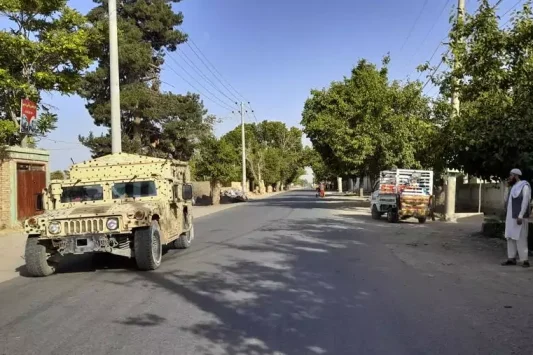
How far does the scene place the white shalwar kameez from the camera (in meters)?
10.3

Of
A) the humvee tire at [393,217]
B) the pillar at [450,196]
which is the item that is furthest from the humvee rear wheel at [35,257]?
the pillar at [450,196]

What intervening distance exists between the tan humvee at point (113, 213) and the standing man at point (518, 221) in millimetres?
6905

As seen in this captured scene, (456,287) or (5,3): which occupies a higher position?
(5,3)

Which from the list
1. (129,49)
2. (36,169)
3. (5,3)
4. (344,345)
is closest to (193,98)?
(129,49)

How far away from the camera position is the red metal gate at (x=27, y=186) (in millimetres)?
20594

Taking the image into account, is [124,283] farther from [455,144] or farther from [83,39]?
[83,39]

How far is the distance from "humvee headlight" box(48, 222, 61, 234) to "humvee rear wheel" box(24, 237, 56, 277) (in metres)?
0.44

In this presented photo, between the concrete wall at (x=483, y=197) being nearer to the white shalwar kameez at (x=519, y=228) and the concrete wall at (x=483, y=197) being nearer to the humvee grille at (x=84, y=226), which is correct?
the white shalwar kameez at (x=519, y=228)

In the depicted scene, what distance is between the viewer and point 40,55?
1962 centimetres

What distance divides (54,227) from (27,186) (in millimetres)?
12935

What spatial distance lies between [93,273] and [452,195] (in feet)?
55.3

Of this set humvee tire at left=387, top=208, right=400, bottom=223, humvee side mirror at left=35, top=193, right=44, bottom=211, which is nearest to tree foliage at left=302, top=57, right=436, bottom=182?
humvee tire at left=387, top=208, right=400, bottom=223

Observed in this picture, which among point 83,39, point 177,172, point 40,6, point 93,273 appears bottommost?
point 93,273

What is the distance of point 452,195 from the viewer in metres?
22.7
